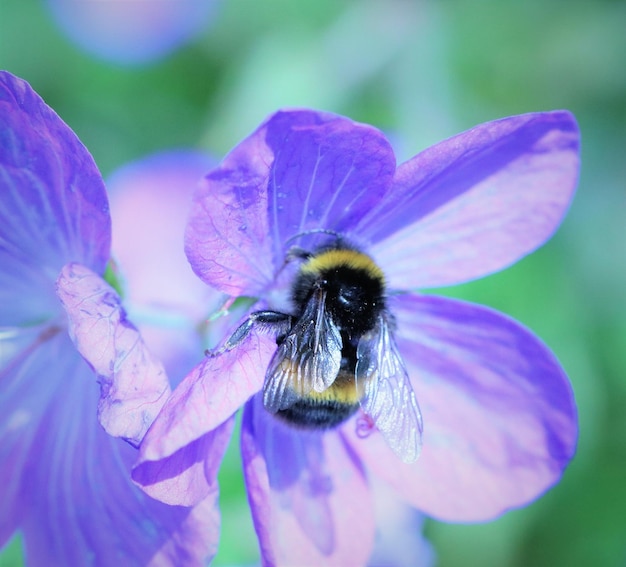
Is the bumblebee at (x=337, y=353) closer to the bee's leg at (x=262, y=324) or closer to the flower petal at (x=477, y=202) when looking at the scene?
the bee's leg at (x=262, y=324)

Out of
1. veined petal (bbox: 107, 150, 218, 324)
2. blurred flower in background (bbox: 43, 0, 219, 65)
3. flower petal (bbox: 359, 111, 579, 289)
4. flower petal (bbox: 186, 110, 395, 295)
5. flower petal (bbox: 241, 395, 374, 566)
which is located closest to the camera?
flower petal (bbox: 186, 110, 395, 295)

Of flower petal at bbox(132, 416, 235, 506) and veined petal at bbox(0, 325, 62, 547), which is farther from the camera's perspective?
veined petal at bbox(0, 325, 62, 547)

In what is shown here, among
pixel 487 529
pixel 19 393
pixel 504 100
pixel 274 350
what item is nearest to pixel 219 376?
pixel 274 350

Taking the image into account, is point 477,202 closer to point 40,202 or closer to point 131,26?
point 40,202

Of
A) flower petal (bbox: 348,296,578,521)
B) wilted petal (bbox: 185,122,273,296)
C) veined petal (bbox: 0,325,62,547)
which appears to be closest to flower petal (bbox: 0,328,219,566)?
veined petal (bbox: 0,325,62,547)

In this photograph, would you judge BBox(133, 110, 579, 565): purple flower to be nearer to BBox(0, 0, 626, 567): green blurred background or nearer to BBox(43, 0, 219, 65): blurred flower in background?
BBox(0, 0, 626, 567): green blurred background

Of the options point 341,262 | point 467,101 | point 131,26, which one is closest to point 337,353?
point 341,262

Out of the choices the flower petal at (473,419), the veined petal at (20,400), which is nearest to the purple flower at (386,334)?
the flower petal at (473,419)

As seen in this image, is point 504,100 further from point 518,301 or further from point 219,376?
point 219,376
